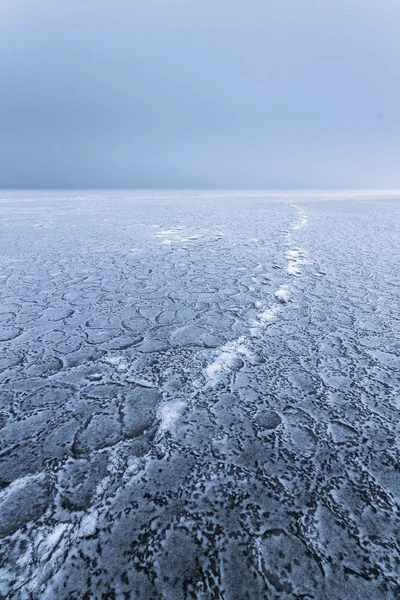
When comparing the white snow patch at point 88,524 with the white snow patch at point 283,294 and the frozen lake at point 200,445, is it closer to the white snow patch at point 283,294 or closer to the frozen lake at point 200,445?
the frozen lake at point 200,445

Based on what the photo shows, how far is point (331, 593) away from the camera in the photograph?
3.32ft

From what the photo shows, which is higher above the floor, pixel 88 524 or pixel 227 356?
pixel 88 524

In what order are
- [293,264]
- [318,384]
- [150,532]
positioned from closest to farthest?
[150,532] < [318,384] < [293,264]

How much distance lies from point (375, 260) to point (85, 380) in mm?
5473

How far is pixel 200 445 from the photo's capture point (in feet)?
5.25

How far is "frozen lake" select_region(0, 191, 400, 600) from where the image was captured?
42.3 inches

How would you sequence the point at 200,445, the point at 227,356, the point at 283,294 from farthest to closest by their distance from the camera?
1. the point at 283,294
2. the point at 227,356
3. the point at 200,445

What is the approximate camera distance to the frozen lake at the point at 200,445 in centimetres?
107

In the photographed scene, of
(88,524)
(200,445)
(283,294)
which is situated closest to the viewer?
(88,524)

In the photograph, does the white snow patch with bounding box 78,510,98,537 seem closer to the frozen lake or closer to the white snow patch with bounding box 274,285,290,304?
the frozen lake

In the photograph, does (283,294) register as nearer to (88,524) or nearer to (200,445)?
(200,445)

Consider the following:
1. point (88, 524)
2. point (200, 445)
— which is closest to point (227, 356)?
point (200, 445)

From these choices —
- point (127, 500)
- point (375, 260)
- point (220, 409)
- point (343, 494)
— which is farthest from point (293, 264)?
point (127, 500)

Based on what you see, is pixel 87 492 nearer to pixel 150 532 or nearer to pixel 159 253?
pixel 150 532
